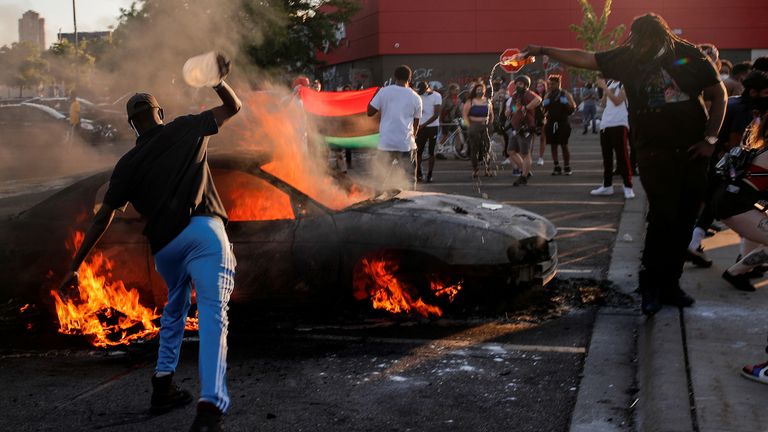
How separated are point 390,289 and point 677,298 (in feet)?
6.43

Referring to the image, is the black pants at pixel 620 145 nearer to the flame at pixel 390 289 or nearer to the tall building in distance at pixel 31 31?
the flame at pixel 390 289

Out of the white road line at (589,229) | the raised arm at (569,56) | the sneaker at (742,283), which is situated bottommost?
the white road line at (589,229)

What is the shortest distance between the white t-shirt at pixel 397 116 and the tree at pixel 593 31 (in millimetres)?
26594

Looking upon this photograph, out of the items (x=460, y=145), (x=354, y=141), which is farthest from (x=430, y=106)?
(x=460, y=145)

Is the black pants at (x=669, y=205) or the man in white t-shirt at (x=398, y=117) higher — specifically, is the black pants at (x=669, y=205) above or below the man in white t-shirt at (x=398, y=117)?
below

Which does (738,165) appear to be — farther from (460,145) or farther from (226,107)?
(460,145)

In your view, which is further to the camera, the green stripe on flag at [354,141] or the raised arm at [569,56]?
the green stripe on flag at [354,141]

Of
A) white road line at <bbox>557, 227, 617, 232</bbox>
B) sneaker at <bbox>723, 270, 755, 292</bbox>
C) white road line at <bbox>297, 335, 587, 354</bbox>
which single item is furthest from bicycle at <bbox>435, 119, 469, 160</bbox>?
white road line at <bbox>297, 335, 587, 354</bbox>

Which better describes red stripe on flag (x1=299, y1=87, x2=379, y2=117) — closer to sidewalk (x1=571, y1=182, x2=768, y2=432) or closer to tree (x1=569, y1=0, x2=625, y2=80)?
sidewalk (x1=571, y1=182, x2=768, y2=432)

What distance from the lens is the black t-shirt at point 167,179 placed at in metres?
3.99

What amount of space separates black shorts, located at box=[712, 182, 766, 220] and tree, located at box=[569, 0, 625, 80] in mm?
30484

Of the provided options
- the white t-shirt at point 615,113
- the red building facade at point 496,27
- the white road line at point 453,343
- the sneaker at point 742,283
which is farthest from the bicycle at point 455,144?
the red building facade at point 496,27

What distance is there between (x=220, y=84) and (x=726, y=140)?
491 cm

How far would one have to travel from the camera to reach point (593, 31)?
3597 centimetres
